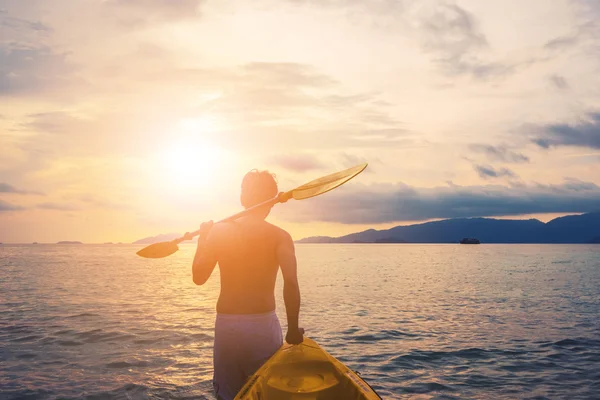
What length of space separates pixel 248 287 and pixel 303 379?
4.37 feet

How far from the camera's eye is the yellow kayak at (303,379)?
4.59 metres

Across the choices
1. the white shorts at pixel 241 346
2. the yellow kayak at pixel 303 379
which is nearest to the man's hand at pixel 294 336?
the white shorts at pixel 241 346

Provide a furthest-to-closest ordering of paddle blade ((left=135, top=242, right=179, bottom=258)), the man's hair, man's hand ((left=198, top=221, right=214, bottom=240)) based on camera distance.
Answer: paddle blade ((left=135, top=242, right=179, bottom=258)) < man's hand ((left=198, top=221, right=214, bottom=240)) < the man's hair

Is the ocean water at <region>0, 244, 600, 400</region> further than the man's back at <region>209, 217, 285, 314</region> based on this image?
Yes

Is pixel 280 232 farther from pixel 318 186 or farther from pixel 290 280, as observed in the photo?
pixel 318 186

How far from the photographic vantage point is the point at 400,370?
40.0ft

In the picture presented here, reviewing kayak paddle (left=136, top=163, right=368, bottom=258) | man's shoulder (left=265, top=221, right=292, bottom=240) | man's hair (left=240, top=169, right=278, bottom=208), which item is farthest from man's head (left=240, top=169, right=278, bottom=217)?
kayak paddle (left=136, top=163, right=368, bottom=258)

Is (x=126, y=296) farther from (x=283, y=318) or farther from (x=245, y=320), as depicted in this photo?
(x=245, y=320)

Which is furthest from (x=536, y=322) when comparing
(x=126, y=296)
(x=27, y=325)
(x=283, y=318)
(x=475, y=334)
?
(x=126, y=296)

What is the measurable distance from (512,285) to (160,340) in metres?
33.2

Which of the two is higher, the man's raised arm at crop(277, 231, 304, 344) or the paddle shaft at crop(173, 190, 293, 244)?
the paddle shaft at crop(173, 190, 293, 244)

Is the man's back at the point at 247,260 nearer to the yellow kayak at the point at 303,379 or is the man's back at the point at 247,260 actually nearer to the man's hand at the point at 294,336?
the man's hand at the point at 294,336

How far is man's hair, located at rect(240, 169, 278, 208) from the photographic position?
476 centimetres

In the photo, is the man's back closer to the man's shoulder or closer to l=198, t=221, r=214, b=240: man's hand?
the man's shoulder
